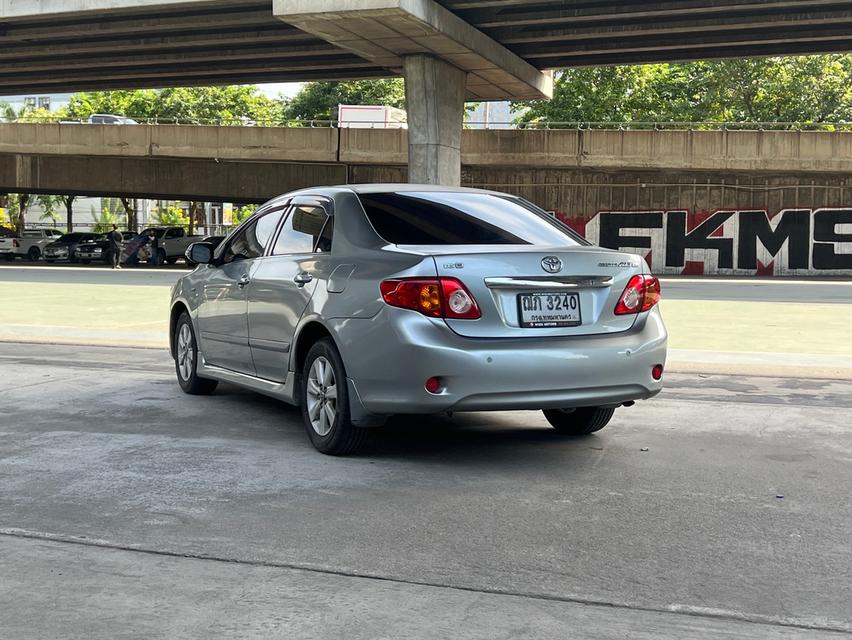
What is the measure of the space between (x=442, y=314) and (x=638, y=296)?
1.27 m

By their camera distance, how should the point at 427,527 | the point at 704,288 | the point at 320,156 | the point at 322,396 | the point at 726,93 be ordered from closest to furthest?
the point at 427,527
the point at 322,396
the point at 704,288
the point at 320,156
the point at 726,93

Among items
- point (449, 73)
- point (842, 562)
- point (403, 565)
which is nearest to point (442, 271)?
point (403, 565)

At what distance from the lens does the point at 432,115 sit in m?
34.6

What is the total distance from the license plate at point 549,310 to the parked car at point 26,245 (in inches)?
→ 1892

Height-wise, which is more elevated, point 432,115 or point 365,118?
point 365,118

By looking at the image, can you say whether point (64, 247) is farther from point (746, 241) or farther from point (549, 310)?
point (549, 310)

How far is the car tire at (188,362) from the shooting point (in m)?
8.63

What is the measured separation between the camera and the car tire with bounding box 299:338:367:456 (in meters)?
6.18

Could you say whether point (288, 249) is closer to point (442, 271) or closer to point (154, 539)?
point (442, 271)

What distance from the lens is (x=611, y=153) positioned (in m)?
39.7

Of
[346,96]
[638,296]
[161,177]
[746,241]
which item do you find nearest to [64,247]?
[161,177]

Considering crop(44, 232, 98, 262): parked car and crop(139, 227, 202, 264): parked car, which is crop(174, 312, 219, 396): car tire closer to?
crop(139, 227, 202, 264): parked car

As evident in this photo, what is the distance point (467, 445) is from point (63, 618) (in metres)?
3.43

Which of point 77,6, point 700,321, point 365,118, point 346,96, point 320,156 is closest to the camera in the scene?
point 700,321
